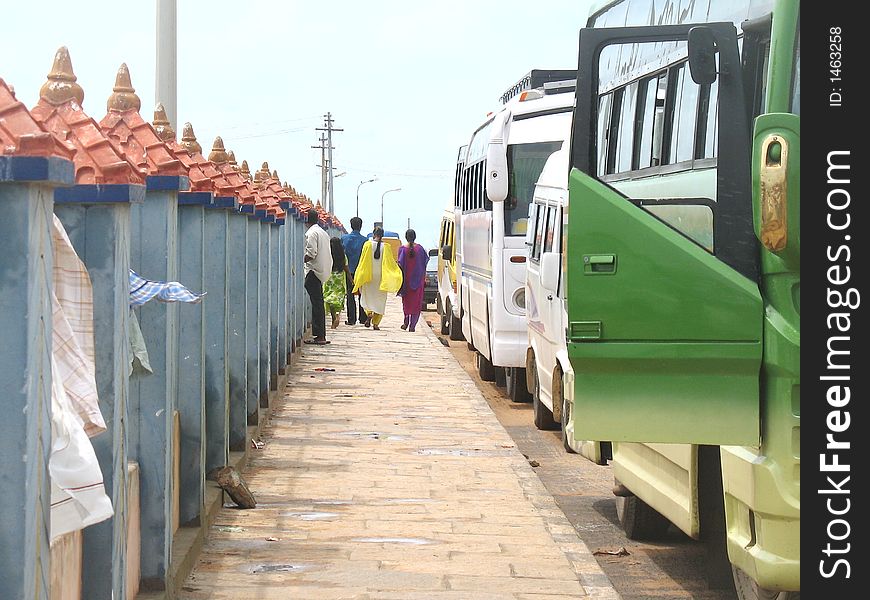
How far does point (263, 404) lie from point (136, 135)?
6.91 metres

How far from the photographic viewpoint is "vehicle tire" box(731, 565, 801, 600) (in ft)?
19.5

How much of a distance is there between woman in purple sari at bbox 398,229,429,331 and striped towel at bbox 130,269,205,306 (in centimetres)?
2210

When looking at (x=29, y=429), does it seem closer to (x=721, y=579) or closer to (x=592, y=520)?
(x=721, y=579)

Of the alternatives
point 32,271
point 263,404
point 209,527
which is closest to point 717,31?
point 32,271

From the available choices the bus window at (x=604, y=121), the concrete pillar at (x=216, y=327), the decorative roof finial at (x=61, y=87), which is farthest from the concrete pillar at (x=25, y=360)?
the bus window at (x=604, y=121)

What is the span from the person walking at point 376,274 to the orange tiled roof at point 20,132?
23284 millimetres

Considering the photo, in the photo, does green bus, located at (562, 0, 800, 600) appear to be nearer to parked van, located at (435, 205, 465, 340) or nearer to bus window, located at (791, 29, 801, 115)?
bus window, located at (791, 29, 801, 115)

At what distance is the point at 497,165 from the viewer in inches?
632

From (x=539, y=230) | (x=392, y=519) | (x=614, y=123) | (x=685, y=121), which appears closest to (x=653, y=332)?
(x=685, y=121)

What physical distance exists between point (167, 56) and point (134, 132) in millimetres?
7542

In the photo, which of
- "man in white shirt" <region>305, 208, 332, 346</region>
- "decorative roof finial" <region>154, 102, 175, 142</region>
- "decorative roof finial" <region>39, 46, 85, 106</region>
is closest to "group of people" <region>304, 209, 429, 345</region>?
"man in white shirt" <region>305, 208, 332, 346</region>

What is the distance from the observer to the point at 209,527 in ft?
27.7

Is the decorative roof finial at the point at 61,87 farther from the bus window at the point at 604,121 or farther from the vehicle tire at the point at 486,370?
the vehicle tire at the point at 486,370

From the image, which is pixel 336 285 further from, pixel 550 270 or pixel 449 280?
pixel 550 270
